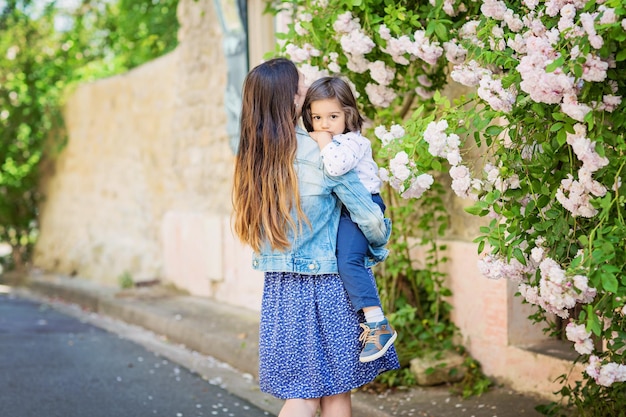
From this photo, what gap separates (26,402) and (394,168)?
2.69 m

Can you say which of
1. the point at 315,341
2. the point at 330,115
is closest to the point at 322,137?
the point at 330,115

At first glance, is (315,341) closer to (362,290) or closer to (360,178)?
(362,290)

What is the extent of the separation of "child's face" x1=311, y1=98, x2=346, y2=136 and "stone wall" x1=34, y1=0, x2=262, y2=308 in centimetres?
395

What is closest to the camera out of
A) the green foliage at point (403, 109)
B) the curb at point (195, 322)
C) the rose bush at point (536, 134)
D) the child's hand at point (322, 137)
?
the rose bush at point (536, 134)

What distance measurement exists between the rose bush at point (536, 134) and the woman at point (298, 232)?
37cm

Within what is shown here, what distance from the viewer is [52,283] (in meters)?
10.3

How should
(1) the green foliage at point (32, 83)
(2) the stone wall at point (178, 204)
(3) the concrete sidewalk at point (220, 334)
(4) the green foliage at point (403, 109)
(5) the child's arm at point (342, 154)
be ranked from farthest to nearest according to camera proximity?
(1) the green foliage at point (32, 83) < (2) the stone wall at point (178, 204) < (3) the concrete sidewalk at point (220, 334) < (4) the green foliage at point (403, 109) < (5) the child's arm at point (342, 154)

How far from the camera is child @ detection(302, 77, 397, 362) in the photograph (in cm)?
305

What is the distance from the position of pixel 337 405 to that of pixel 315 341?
264 mm

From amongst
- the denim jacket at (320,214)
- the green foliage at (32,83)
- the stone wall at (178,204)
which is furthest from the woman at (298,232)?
the green foliage at (32,83)

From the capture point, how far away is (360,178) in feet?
10.1

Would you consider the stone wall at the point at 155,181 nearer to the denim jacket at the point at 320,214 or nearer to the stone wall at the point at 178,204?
the stone wall at the point at 178,204

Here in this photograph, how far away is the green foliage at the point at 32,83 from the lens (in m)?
11.6

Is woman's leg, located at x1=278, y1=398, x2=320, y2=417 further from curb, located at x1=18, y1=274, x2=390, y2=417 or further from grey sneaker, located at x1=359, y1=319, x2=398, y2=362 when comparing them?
curb, located at x1=18, y1=274, x2=390, y2=417
